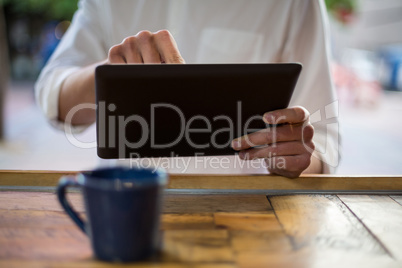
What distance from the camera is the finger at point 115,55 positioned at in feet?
2.86

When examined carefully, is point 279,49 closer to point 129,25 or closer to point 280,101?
point 129,25

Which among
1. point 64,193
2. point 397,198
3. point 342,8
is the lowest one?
point 397,198

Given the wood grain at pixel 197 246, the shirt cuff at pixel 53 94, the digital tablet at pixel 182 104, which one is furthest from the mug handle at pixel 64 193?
the shirt cuff at pixel 53 94

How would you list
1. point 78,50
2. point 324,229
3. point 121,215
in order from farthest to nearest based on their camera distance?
point 78,50, point 324,229, point 121,215

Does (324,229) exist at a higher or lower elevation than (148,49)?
lower

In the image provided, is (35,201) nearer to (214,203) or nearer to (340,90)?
(214,203)

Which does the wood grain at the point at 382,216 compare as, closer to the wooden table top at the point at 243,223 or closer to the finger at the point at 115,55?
the wooden table top at the point at 243,223

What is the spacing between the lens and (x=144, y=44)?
2.77 feet

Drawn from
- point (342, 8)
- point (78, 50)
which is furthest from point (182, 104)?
point (342, 8)

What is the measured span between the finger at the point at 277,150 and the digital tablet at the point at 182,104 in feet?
0.17

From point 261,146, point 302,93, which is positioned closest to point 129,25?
point 302,93

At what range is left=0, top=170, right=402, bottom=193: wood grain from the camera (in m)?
0.85

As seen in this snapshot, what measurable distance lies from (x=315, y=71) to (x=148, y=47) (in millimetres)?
604

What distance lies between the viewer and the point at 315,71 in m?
1.28
